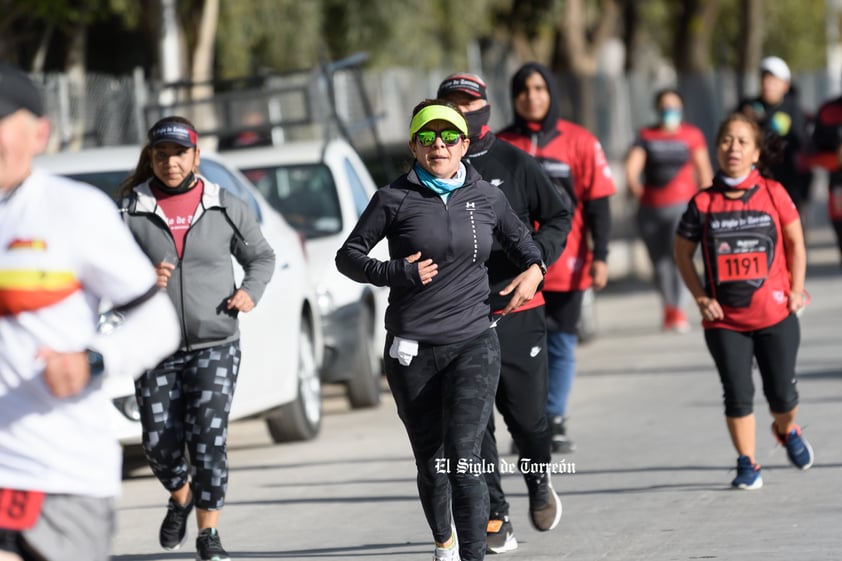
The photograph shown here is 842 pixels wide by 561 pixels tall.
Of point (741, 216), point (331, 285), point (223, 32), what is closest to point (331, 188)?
point (331, 285)

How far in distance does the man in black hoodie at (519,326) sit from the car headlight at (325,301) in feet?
11.9

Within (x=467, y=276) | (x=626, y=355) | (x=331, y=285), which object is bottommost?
(x=626, y=355)

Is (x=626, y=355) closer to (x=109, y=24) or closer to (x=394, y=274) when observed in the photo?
(x=394, y=274)

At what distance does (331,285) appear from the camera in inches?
439

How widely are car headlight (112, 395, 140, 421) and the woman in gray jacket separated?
1454 mm

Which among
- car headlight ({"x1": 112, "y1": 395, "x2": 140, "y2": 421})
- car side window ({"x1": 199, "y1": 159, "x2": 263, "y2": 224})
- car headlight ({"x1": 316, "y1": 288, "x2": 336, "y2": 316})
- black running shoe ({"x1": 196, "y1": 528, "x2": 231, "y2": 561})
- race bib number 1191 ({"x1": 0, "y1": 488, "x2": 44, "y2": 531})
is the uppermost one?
car side window ({"x1": 199, "y1": 159, "x2": 263, "y2": 224})

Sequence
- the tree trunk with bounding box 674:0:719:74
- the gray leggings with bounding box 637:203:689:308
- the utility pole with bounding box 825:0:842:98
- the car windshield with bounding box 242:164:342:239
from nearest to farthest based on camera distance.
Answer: the car windshield with bounding box 242:164:342:239
the gray leggings with bounding box 637:203:689:308
the utility pole with bounding box 825:0:842:98
the tree trunk with bounding box 674:0:719:74

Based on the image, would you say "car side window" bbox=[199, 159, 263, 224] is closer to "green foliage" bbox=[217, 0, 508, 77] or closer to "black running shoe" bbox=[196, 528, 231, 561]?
"black running shoe" bbox=[196, 528, 231, 561]

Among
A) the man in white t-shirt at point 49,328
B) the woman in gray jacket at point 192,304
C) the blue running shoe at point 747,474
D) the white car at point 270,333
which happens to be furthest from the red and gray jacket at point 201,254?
the man in white t-shirt at point 49,328

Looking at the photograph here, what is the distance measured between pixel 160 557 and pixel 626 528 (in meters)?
1.90

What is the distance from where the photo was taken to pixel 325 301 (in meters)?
11.1

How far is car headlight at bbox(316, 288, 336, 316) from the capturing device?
11023 mm

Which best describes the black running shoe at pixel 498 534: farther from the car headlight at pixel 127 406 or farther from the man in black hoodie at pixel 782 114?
the man in black hoodie at pixel 782 114

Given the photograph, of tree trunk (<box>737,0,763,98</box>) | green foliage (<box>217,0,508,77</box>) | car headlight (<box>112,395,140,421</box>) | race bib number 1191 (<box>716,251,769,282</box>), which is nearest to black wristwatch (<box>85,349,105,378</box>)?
race bib number 1191 (<box>716,251,769,282</box>)
